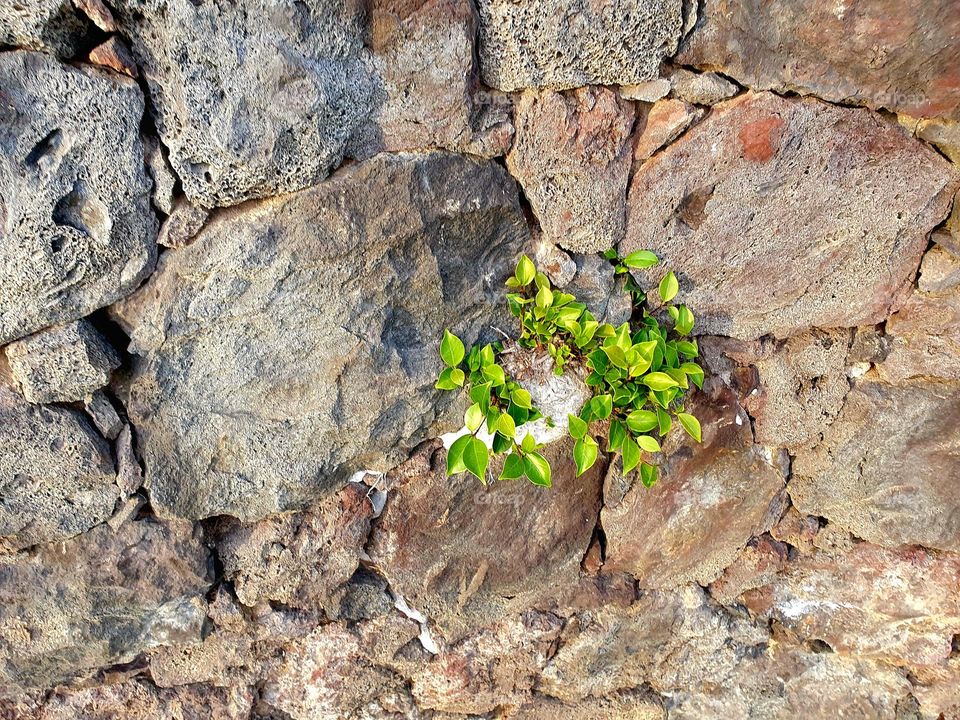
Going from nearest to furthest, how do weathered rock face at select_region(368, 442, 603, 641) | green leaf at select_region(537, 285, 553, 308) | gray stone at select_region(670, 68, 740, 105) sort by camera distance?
gray stone at select_region(670, 68, 740, 105), green leaf at select_region(537, 285, 553, 308), weathered rock face at select_region(368, 442, 603, 641)

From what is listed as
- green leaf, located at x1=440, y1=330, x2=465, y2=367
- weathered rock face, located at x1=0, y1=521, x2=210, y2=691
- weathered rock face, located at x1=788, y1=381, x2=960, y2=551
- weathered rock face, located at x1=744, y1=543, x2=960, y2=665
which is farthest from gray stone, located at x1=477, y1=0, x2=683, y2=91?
weathered rock face, located at x1=744, y1=543, x2=960, y2=665

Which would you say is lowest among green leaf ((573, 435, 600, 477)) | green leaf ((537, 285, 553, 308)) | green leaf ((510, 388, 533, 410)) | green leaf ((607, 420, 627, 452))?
green leaf ((573, 435, 600, 477))

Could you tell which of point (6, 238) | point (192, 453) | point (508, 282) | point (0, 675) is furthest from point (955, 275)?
point (0, 675)

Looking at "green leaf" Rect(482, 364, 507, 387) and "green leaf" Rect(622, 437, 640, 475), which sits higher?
"green leaf" Rect(482, 364, 507, 387)

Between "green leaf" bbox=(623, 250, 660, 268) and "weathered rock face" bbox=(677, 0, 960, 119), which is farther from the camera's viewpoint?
"green leaf" bbox=(623, 250, 660, 268)

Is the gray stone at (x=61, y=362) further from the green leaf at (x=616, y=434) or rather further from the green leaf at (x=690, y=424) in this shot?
the green leaf at (x=690, y=424)

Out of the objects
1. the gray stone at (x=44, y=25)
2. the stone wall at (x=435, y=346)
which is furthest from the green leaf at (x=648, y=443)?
the gray stone at (x=44, y=25)

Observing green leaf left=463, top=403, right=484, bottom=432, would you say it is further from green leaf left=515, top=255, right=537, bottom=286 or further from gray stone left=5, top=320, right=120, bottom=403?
gray stone left=5, top=320, right=120, bottom=403
